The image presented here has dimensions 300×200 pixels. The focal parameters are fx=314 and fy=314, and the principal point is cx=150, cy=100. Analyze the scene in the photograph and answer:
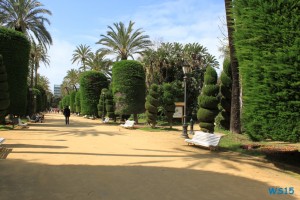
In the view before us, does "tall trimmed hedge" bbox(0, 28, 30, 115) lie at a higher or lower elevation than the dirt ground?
higher

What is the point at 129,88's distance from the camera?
96.1 ft

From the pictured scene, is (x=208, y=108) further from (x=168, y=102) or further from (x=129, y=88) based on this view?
(x=129, y=88)

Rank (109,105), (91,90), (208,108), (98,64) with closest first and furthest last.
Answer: (208,108) → (109,105) → (91,90) → (98,64)

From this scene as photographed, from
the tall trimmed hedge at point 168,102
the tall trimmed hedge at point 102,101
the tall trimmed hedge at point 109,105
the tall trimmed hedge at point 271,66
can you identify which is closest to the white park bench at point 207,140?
the tall trimmed hedge at point 271,66

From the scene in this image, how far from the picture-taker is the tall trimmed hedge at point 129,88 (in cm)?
2911

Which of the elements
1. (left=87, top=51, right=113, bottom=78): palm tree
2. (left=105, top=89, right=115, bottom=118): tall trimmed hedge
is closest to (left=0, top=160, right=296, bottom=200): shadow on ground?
(left=105, top=89, right=115, bottom=118): tall trimmed hedge

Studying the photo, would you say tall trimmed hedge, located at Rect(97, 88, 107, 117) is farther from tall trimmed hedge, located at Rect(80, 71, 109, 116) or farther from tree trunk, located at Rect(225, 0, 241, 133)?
tree trunk, located at Rect(225, 0, 241, 133)

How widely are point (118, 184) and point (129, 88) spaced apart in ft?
75.8

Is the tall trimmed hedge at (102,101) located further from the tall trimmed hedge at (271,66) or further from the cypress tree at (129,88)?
the tall trimmed hedge at (271,66)

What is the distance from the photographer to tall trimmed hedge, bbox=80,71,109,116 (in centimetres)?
4188

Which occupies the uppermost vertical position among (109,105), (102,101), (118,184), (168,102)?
(102,101)

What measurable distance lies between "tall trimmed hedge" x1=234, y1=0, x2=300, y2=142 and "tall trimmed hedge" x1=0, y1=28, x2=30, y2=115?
18146 millimetres

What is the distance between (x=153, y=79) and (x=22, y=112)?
2285 cm

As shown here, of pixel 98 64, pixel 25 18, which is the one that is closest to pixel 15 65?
pixel 25 18
